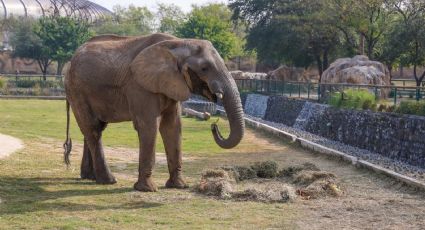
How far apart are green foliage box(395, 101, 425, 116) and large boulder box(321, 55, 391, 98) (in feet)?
36.2

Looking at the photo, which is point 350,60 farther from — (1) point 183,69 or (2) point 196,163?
(1) point 183,69

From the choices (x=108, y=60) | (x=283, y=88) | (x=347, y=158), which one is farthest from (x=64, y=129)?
(x=108, y=60)

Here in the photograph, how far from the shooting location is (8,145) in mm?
18500

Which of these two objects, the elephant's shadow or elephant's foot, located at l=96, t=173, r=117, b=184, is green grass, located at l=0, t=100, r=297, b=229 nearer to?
the elephant's shadow

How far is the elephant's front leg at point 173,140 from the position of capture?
12.7m

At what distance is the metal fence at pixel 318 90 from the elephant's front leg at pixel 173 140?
10.0 m

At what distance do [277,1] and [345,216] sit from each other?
45.3 metres

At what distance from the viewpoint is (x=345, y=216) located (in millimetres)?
10188

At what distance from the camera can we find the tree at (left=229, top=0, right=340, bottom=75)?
47.2 m

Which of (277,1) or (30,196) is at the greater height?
(277,1)

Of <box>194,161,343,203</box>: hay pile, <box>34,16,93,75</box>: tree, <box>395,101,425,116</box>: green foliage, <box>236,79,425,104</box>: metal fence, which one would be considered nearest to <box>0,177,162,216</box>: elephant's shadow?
<box>194,161,343,203</box>: hay pile

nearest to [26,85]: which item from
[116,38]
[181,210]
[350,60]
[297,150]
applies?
[350,60]

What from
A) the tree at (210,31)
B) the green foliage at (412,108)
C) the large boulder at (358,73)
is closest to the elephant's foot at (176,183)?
the green foliage at (412,108)

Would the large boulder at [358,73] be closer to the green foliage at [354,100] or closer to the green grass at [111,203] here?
the green foliage at [354,100]
